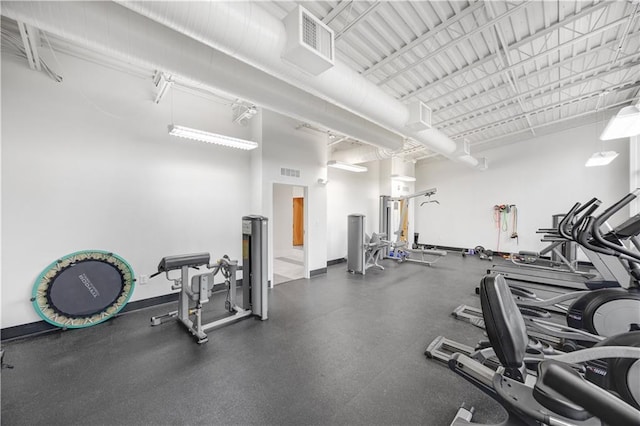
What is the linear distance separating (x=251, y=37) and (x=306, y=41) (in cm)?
46

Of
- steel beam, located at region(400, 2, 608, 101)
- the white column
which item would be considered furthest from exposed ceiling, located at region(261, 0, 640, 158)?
the white column

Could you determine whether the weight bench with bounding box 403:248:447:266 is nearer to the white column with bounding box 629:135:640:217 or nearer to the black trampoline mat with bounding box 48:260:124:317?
the white column with bounding box 629:135:640:217

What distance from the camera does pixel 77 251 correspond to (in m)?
3.28

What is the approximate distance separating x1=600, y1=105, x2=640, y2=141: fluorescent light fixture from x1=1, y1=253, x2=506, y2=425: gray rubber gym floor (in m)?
3.24

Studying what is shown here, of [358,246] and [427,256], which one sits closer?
[358,246]

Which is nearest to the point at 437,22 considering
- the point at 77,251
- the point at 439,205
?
the point at 77,251

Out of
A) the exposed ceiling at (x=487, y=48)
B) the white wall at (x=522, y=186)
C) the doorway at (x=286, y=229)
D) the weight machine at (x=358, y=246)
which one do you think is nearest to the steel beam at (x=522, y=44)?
the exposed ceiling at (x=487, y=48)

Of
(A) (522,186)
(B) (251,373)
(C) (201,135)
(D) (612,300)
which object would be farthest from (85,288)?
(A) (522,186)

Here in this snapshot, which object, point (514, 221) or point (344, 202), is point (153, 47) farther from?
point (514, 221)

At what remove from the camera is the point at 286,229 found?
9.66m

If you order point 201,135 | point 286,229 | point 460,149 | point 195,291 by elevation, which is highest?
point 460,149

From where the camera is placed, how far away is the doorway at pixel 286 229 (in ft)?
24.4

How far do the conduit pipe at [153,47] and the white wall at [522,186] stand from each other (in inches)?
309

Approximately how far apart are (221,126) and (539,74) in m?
5.83
